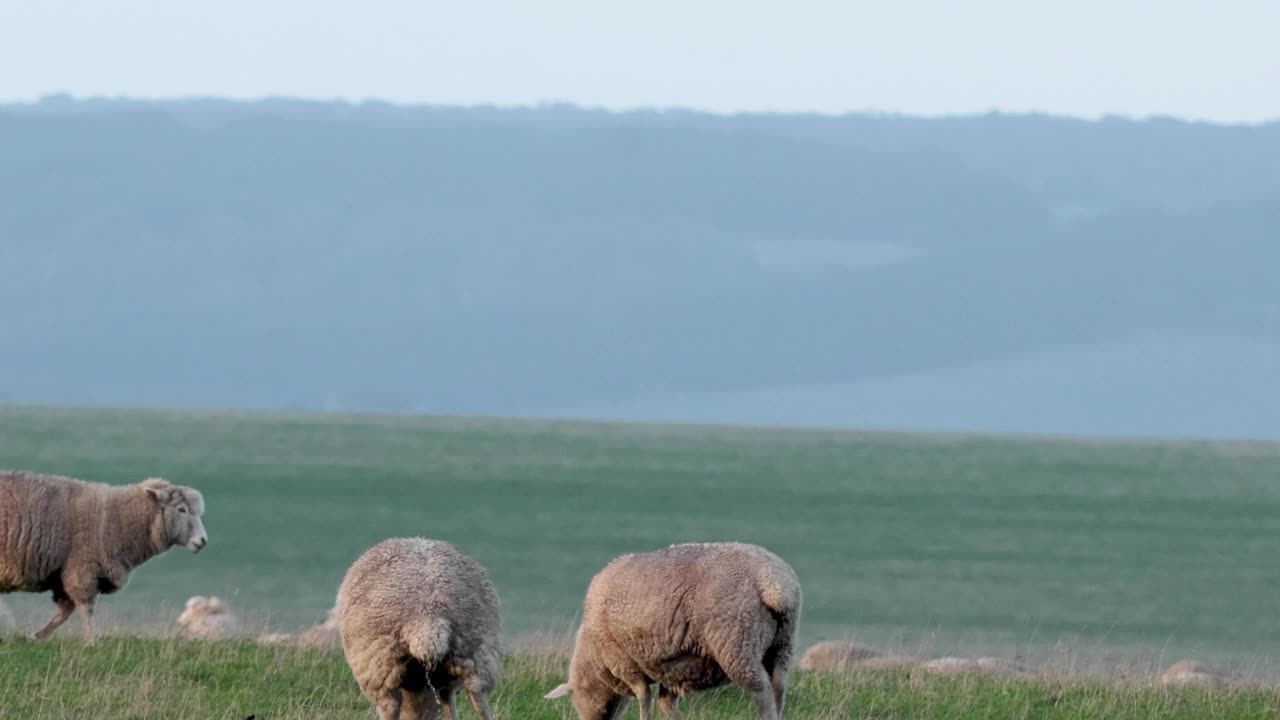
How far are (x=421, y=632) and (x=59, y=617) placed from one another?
6.48m

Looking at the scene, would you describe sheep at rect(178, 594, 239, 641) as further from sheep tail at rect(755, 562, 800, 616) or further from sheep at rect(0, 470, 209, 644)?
sheep tail at rect(755, 562, 800, 616)

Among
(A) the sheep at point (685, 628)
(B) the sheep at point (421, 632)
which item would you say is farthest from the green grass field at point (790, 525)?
(A) the sheep at point (685, 628)

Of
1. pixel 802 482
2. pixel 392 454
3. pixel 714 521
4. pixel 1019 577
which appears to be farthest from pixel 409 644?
pixel 392 454

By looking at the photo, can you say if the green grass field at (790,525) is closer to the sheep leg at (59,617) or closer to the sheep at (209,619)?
the sheep leg at (59,617)

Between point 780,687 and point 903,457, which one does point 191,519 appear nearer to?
point 780,687

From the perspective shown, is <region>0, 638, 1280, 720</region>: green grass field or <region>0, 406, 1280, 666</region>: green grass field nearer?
<region>0, 638, 1280, 720</region>: green grass field

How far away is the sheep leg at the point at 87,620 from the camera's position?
15469 mm

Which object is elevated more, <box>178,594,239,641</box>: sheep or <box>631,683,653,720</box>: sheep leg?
<box>631,683,653,720</box>: sheep leg


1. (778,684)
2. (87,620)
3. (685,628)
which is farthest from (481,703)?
(87,620)

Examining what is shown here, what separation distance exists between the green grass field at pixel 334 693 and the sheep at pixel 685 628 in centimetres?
107

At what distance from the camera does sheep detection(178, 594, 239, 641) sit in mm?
21594

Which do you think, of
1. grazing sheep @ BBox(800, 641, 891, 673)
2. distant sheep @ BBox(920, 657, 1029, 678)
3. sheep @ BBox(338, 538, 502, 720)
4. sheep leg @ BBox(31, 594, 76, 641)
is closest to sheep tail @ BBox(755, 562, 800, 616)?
sheep @ BBox(338, 538, 502, 720)

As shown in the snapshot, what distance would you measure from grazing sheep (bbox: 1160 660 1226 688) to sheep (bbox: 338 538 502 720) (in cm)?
741

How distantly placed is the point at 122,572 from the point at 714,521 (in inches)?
2235
